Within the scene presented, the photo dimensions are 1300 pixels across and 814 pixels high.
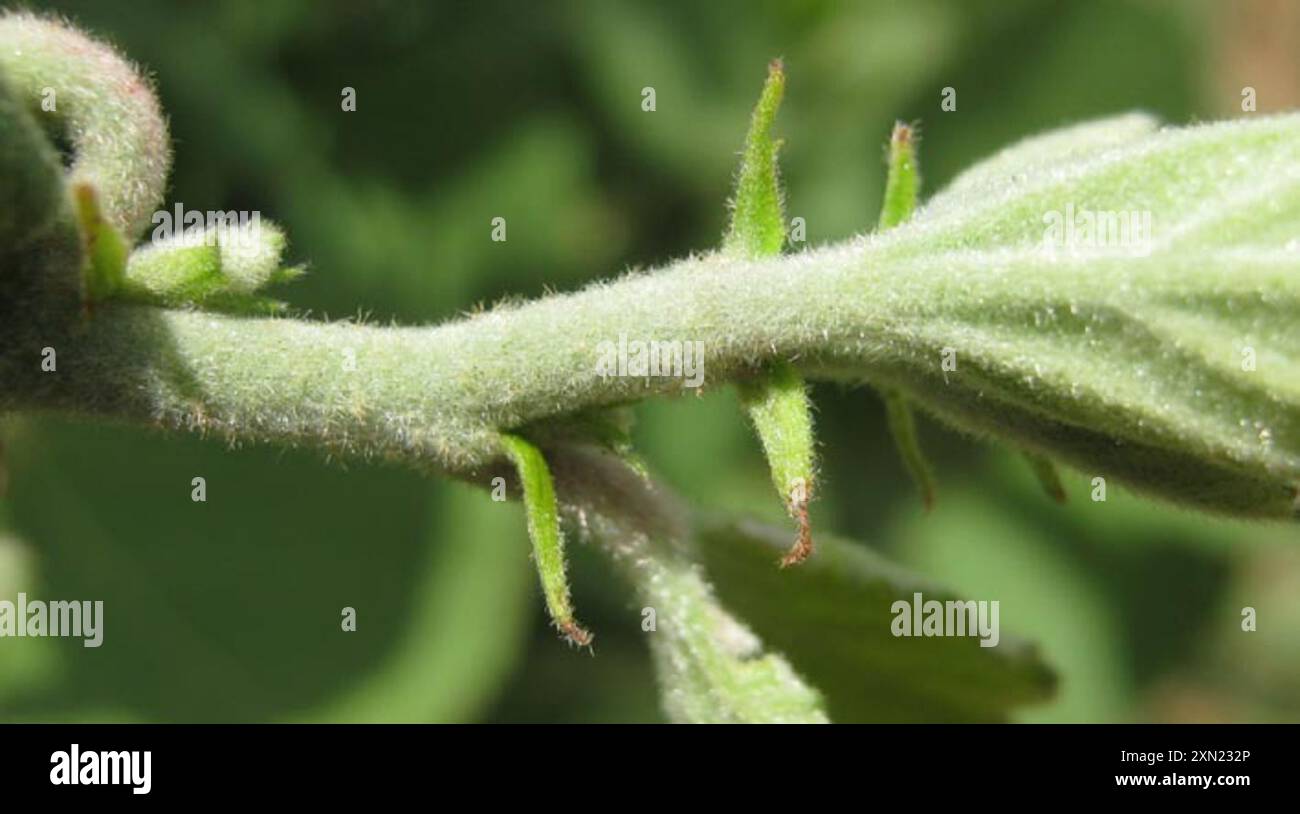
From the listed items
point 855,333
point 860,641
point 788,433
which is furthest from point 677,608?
point 855,333

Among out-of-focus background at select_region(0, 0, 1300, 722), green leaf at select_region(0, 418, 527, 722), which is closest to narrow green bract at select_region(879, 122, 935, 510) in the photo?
out-of-focus background at select_region(0, 0, 1300, 722)

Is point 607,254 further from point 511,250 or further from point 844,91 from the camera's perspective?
point 844,91

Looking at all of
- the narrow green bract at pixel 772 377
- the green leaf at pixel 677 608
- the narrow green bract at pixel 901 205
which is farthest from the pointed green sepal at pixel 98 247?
the narrow green bract at pixel 901 205

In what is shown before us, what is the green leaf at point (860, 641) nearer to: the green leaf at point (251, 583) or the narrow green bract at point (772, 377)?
the narrow green bract at point (772, 377)

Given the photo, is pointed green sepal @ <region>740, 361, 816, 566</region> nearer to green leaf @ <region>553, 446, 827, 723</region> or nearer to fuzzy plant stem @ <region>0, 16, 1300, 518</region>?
fuzzy plant stem @ <region>0, 16, 1300, 518</region>

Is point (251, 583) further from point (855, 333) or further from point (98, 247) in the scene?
point (855, 333)

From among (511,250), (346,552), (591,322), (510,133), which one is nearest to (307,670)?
(346,552)
